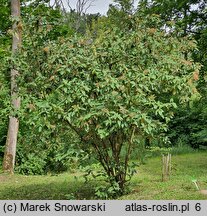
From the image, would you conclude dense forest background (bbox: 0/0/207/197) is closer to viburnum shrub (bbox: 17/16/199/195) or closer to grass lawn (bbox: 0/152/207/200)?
viburnum shrub (bbox: 17/16/199/195)

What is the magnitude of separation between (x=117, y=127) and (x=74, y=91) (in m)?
0.86

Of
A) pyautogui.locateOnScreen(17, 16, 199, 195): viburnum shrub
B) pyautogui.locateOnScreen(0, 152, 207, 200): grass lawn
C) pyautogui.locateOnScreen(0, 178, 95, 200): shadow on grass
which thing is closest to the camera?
pyautogui.locateOnScreen(17, 16, 199, 195): viburnum shrub

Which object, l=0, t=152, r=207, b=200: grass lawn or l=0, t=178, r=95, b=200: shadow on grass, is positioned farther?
l=0, t=178, r=95, b=200: shadow on grass

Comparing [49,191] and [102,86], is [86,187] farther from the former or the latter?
[102,86]

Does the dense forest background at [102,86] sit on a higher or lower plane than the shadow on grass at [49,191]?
higher

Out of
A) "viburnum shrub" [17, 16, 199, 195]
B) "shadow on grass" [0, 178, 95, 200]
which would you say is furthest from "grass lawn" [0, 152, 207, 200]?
"viburnum shrub" [17, 16, 199, 195]

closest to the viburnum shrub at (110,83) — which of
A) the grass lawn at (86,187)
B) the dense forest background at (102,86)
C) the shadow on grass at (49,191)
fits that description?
the dense forest background at (102,86)

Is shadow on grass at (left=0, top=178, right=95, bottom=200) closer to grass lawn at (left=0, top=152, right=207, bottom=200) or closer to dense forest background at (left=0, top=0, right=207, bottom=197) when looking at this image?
grass lawn at (left=0, top=152, right=207, bottom=200)

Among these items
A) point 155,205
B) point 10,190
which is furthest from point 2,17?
point 155,205

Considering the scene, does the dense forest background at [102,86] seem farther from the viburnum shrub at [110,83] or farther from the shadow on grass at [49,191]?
the shadow on grass at [49,191]

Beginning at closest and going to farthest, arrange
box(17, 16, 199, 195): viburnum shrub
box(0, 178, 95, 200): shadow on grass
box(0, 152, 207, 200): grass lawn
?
box(17, 16, 199, 195): viburnum shrub, box(0, 152, 207, 200): grass lawn, box(0, 178, 95, 200): shadow on grass

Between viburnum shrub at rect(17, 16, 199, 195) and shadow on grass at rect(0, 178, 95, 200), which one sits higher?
viburnum shrub at rect(17, 16, 199, 195)

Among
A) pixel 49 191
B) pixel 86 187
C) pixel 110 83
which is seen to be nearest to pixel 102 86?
pixel 110 83

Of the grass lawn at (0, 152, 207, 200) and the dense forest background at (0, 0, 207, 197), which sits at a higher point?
the dense forest background at (0, 0, 207, 197)
